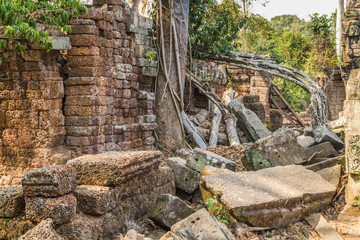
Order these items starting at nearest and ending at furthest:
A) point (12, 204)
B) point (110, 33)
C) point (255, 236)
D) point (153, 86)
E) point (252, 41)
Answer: point (12, 204), point (255, 236), point (110, 33), point (153, 86), point (252, 41)

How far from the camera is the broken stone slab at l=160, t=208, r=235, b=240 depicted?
3.61 metres

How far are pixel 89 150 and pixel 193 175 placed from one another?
2037 mm

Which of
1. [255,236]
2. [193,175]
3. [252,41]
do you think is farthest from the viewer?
[252,41]

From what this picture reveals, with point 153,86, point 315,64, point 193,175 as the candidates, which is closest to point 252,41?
point 315,64

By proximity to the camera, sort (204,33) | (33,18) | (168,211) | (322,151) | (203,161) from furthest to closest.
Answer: (204,33), (322,151), (33,18), (203,161), (168,211)

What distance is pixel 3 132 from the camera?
6434 millimetres

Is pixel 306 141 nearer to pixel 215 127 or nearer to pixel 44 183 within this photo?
pixel 215 127

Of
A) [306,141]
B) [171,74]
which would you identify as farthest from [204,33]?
[306,141]

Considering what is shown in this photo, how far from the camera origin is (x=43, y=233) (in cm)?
308

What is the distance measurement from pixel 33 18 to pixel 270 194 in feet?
15.3

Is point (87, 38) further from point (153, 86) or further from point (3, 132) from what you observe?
point (153, 86)

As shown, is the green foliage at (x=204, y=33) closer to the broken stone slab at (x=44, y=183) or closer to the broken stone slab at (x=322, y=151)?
the broken stone slab at (x=322, y=151)

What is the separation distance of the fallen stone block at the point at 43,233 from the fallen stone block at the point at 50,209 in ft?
0.63

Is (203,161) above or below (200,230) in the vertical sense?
above
